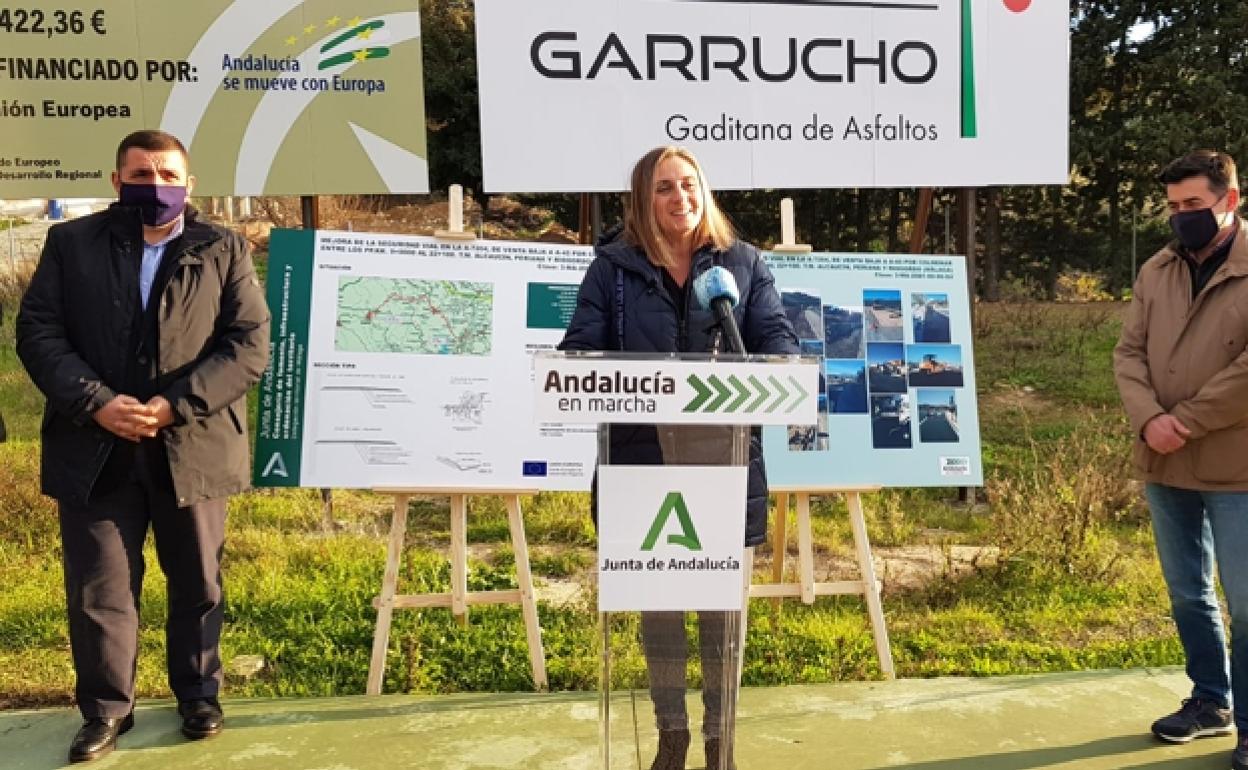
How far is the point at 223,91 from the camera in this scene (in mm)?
4363

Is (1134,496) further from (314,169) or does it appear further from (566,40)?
(314,169)

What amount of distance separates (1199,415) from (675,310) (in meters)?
1.58

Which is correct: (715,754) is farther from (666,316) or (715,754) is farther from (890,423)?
(890,423)

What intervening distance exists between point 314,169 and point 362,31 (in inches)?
26.0

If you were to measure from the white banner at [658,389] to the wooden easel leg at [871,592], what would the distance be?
6.10 feet

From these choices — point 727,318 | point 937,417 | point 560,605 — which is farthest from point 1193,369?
point 560,605

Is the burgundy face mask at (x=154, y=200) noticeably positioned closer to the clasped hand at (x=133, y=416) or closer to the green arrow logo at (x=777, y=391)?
the clasped hand at (x=133, y=416)

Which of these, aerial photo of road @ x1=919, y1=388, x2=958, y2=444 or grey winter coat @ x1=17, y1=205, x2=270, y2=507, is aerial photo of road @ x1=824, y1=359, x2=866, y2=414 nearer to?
aerial photo of road @ x1=919, y1=388, x2=958, y2=444

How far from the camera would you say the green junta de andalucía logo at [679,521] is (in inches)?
88.5

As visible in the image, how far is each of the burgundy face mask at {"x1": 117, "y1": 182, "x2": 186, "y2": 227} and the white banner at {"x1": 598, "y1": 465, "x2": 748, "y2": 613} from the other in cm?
176

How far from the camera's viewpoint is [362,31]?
4.43 meters

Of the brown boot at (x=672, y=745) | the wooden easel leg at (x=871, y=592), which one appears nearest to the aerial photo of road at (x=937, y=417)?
the wooden easel leg at (x=871, y=592)

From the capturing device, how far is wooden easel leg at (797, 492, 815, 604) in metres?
3.85

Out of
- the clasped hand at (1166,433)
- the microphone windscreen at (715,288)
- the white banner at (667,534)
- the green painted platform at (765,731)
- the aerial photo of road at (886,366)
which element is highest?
the microphone windscreen at (715,288)
